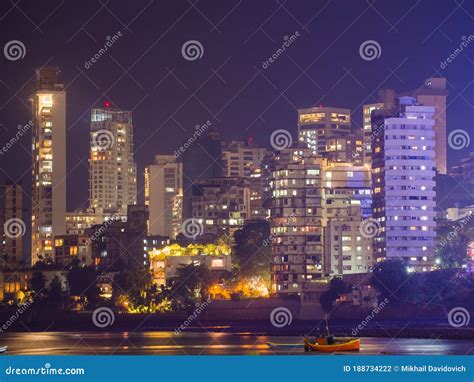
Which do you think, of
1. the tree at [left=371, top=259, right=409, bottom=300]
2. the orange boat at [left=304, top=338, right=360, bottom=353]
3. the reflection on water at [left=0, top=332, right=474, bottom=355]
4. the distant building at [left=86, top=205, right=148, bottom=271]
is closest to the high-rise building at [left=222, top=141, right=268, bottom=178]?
the distant building at [left=86, top=205, right=148, bottom=271]

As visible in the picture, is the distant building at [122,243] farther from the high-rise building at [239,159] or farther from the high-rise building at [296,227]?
the high-rise building at [239,159]

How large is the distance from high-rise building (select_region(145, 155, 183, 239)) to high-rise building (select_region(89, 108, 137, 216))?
1957 mm

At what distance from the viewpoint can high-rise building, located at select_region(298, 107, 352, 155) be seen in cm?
6675

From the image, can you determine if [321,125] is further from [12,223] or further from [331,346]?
[331,346]

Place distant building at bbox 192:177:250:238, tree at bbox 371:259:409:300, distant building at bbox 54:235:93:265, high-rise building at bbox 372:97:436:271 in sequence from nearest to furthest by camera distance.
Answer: tree at bbox 371:259:409:300 → high-rise building at bbox 372:97:436:271 → distant building at bbox 54:235:93:265 → distant building at bbox 192:177:250:238

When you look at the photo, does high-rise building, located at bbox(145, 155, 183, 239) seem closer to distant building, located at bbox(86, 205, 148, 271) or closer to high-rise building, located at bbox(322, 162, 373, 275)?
distant building, located at bbox(86, 205, 148, 271)

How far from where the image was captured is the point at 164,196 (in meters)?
62.6

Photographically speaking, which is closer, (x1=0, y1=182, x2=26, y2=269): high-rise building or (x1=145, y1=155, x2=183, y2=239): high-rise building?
(x1=0, y1=182, x2=26, y2=269): high-rise building

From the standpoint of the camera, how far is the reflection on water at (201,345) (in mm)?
24016

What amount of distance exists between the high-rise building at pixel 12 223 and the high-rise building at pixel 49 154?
1.22 m

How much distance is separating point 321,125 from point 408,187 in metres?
26.5

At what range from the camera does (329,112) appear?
67.8m

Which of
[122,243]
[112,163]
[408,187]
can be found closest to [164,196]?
[112,163]

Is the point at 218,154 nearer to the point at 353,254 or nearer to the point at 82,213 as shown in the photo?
the point at 82,213
